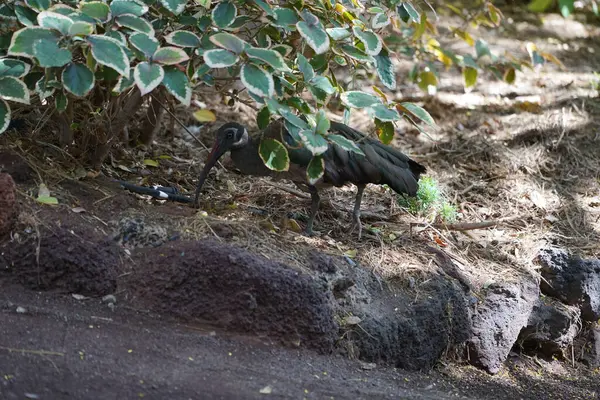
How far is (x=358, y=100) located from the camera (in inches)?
169

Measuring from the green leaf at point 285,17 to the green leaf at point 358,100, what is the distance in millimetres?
489

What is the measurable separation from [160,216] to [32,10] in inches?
51.0

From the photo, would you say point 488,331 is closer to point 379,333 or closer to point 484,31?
point 379,333

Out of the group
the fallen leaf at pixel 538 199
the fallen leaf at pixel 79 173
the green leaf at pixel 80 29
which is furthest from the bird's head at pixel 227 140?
the fallen leaf at pixel 538 199

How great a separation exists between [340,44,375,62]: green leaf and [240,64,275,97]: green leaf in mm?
753

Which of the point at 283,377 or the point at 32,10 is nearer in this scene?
the point at 283,377

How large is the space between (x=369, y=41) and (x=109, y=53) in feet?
4.87

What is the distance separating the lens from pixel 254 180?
5840 mm

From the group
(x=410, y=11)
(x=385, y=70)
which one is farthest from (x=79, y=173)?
(x=410, y=11)

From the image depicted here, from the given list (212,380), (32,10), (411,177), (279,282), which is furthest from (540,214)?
(32,10)

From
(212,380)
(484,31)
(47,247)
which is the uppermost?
(484,31)

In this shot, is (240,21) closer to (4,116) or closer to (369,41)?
(369,41)

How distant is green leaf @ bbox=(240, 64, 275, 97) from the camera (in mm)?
3925

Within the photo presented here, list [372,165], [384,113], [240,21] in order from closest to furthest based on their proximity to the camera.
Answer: [384,113], [240,21], [372,165]
